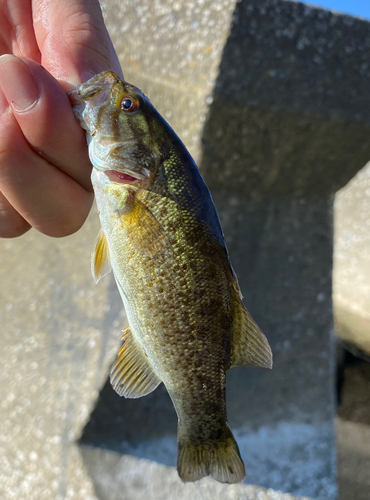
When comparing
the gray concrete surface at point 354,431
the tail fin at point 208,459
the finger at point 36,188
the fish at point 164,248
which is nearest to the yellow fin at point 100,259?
the fish at point 164,248

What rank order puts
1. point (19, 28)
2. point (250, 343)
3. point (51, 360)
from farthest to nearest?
point (51, 360) → point (19, 28) → point (250, 343)

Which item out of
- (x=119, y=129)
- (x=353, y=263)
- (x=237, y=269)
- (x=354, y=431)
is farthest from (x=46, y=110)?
(x=353, y=263)

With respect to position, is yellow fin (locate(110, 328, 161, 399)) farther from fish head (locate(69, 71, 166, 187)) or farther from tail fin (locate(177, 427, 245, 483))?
fish head (locate(69, 71, 166, 187))

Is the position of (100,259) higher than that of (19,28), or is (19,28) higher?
(19,28)

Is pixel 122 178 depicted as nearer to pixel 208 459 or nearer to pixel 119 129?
pixel 119 129

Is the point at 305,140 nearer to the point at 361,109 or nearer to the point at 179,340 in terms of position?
the point at 361,109

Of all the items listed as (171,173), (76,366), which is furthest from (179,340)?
(76,366)

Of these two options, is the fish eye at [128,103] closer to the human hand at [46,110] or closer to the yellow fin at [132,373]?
the human hand at [46,110]
